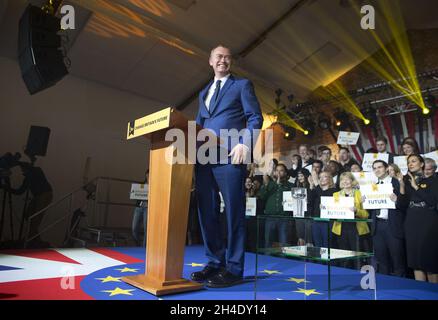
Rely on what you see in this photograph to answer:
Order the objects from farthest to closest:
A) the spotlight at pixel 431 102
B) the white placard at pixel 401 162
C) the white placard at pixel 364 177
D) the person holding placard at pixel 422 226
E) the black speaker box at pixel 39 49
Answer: the spotlight at pixel 431 102
the white placard at pixel 401 162
the white placard at pixel 364 177
the black speaker box at pixel 39 49
the person holding placard at pixel 422 226

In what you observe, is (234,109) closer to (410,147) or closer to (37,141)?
(410,147)

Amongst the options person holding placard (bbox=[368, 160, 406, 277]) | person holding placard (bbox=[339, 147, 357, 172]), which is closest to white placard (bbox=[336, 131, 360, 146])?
person holding placard (bbox=[339, 147, 357, 172])

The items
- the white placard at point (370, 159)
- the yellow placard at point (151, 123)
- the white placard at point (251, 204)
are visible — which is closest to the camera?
the yellow placard at point (151, 123)

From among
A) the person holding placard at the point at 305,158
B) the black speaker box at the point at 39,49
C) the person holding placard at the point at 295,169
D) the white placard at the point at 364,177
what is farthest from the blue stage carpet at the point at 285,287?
the person holding placard at the point at 305,158

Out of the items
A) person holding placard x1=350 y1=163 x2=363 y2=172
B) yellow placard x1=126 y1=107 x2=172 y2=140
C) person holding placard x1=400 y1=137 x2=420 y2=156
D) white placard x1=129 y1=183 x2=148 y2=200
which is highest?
person holding placard x1=400 y1=137 x2=420 y2=156

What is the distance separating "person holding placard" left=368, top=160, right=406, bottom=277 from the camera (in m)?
3.40

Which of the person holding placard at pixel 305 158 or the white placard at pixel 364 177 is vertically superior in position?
the person holding placard at pixel 305 158

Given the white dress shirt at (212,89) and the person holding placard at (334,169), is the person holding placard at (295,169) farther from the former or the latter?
the white dress shirt at (212,89)

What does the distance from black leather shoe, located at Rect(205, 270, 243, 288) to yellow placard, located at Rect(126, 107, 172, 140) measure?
0.88m

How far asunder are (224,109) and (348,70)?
5.17 m

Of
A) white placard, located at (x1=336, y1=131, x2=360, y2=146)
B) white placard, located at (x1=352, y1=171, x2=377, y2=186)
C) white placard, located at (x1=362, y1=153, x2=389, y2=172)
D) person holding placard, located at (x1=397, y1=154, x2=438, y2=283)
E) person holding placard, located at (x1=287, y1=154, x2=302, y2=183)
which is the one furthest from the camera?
person holding placard, located at (x1=287, y1=154, x2=302, y2=183)

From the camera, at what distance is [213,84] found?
2.12 metres

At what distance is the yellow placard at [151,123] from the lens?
153cm

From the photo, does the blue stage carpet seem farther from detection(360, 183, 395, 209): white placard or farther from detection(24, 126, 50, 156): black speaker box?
detection(24, 126, 50, 156): black speaker box
